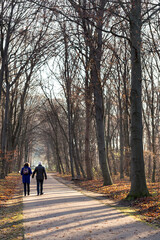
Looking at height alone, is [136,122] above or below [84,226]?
above

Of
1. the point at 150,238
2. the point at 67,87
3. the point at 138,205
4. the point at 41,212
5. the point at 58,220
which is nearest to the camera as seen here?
the point at 150,238

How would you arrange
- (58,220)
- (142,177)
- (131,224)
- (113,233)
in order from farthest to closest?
(142,177), (58,220), (131,224), (113,233)

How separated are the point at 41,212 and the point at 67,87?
1814 centimetres

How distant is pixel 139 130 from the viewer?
38.9 ft

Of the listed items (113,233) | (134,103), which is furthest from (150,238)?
(134,103)

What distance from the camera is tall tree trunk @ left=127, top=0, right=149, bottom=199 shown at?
11.7 m

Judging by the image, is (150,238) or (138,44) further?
(138,44)

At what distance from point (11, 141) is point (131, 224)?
90.0ft

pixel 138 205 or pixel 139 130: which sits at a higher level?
pixel 139 130

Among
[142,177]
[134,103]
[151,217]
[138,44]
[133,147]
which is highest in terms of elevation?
[138,44]

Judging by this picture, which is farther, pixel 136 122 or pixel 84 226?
pixel 136 122

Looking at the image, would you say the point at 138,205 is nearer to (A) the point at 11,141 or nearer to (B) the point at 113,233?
(B) the point at 113,233

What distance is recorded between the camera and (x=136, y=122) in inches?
468

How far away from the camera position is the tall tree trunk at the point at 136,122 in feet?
38.4
